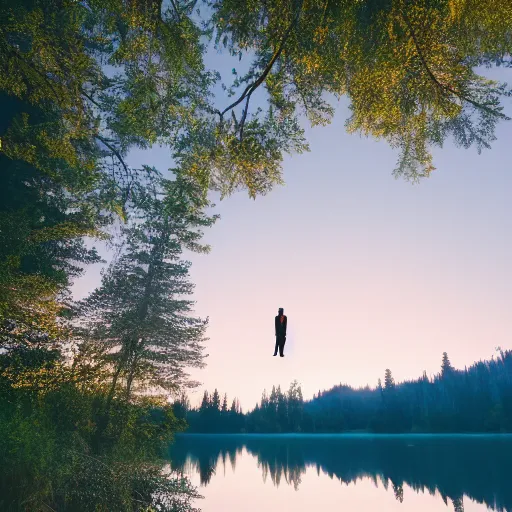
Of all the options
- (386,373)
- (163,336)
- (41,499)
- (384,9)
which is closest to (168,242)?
(163,336)

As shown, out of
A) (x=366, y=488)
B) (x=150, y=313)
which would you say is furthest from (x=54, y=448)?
(x=366, y=488)

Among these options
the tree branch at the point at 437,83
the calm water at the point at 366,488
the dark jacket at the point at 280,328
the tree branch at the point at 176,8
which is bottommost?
the calm water at the point at 366,488

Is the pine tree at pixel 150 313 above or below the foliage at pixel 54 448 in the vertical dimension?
above

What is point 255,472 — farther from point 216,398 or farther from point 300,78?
point 216,398

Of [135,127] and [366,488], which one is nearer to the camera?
[135,127]

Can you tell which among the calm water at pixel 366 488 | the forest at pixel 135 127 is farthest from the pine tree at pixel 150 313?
the calm water at pixel 366 488

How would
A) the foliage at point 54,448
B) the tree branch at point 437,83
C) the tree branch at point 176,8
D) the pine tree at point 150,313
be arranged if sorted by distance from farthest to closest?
the pine tree at point 150,313
the foliage at point 54,448
the tree branch at point 176,8
the tree branch at point 437,83

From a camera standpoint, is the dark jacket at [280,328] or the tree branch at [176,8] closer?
the dark jacket at [280,328]

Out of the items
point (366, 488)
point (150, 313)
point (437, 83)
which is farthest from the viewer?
point (366, 488)

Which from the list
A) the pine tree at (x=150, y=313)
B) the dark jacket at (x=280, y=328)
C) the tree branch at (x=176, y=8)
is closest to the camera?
the dark jacket at (x=280, y=328)

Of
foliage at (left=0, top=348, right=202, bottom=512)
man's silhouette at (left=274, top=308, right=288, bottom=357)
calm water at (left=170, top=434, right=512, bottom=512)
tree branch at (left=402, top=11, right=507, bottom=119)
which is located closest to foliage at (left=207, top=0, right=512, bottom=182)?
tree branch at (left=402, top=11, right=507, bottom=119)

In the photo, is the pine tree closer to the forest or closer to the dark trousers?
the forest

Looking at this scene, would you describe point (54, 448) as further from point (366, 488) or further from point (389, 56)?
point (366, 488)

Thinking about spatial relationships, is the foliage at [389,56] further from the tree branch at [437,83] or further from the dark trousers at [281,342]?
the dark trousers at [281,342]
